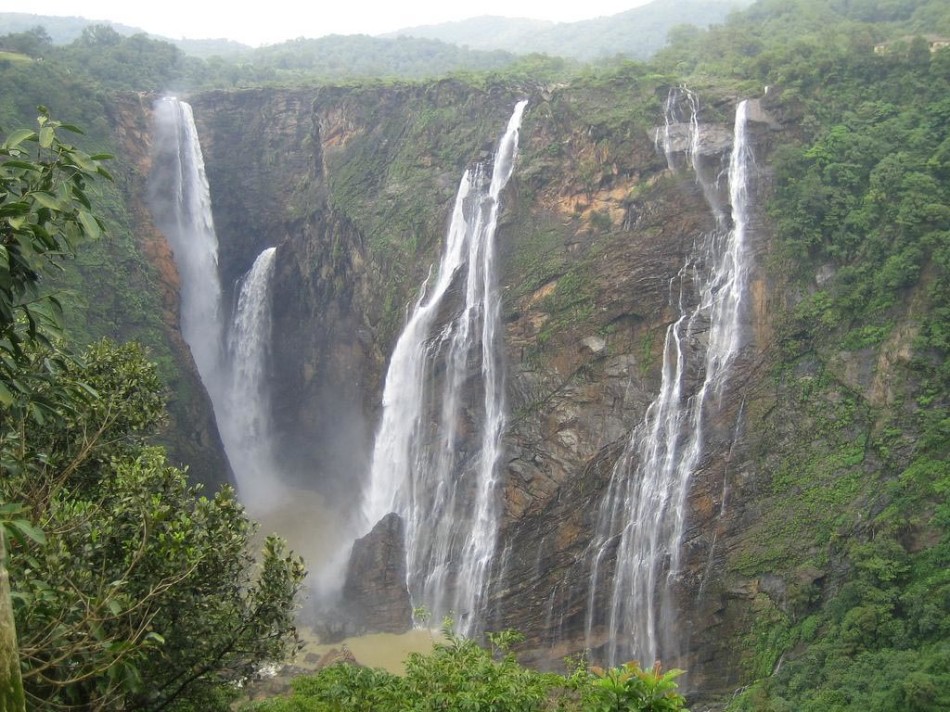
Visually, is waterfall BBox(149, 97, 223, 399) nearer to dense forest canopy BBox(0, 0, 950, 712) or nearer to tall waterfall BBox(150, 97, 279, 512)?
tall waterfall BBox(150, 97, 279, 512)

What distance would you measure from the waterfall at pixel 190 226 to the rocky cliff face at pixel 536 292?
62 centimetres

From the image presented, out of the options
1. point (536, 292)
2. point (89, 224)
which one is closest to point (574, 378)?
point (536, 292)

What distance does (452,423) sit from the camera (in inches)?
815

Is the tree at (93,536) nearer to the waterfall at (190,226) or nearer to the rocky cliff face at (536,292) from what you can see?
the rocky cliff face at (536,292)

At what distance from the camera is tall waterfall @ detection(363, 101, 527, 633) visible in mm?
19281

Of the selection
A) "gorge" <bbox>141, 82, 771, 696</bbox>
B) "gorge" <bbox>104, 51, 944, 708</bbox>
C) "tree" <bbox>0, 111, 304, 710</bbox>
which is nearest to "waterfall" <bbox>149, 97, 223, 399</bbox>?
"gorge" <bbox>104, 51, 944, 708</bbox>

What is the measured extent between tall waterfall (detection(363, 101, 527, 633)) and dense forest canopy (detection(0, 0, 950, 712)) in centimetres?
535

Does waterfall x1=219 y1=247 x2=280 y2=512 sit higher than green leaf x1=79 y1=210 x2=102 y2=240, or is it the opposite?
green leaf x1=79 y1=210 x2=102 y2=240

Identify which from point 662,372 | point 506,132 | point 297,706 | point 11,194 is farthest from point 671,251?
point 11,194

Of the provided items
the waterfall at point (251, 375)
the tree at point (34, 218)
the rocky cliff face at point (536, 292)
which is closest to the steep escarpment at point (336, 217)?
the rocky cliff face at point (536, 292)

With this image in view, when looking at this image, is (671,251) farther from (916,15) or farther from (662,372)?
(916,15)

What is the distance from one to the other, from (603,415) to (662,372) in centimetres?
174

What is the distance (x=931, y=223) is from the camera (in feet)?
53.8

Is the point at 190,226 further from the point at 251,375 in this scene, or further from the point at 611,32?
the point at 611,32
